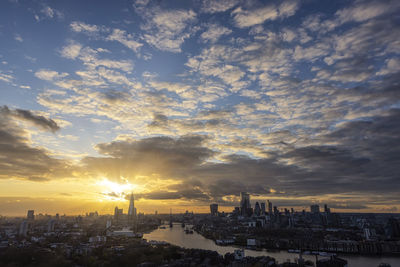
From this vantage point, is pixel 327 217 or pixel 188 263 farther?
pixel 327 217

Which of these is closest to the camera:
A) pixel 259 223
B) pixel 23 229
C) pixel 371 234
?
pixel 23 229

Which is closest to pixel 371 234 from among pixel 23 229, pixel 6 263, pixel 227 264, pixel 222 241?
pixel 222 241

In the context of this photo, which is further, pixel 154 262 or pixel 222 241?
pixel 222 241

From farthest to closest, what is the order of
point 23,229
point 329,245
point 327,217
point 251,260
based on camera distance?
point 327,217 < point 23,229 < point 329,245 < point 251,260

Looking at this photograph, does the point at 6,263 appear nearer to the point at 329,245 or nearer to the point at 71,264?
the point at 71,264

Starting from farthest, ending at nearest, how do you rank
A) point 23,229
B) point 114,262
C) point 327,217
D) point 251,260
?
point 327,217 < point 23,229 < point 251,260 < point 114,262

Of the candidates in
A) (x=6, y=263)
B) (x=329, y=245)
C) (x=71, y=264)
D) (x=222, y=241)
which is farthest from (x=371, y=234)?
(x=6, y=263)

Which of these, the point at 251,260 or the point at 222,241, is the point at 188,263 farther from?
the point at 222,241

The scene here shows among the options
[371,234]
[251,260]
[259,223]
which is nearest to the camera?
[251,260]
